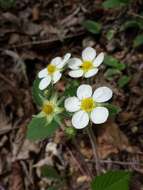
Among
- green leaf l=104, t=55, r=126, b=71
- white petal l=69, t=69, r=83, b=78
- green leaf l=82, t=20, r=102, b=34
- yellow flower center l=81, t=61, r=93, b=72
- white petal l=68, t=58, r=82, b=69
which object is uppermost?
white petal l=68, t=58, r=82, b=69

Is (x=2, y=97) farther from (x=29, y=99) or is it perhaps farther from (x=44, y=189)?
(x=44, y=189)

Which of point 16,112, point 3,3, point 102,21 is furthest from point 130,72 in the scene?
point 3,3

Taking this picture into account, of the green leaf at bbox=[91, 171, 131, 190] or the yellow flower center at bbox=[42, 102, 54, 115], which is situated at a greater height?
the yellow flower center at bbox=[42, 102, 54, 115]

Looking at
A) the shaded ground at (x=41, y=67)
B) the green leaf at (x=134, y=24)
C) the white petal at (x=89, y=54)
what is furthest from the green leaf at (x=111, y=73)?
the white petal at (x=89, y=54)

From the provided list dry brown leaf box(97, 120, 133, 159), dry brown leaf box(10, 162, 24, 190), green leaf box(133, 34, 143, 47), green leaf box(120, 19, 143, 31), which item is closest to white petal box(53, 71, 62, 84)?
dry brown leaf box(97, 120, 133, 159)

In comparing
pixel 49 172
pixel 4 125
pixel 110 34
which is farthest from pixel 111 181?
pixel 110 34

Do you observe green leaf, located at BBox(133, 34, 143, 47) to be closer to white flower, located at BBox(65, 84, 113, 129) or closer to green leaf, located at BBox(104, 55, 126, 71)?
green leaf, located at BBox(104, 55, 126, 71)

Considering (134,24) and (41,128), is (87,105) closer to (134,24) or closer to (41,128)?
(41,128)
